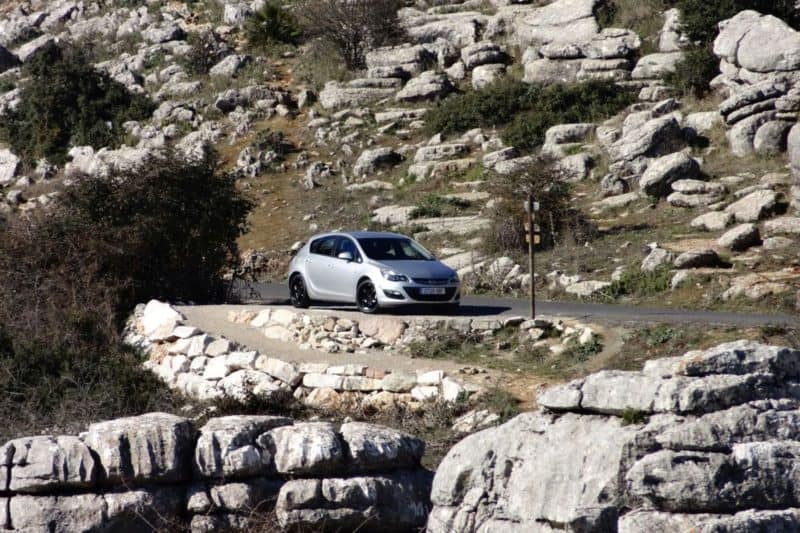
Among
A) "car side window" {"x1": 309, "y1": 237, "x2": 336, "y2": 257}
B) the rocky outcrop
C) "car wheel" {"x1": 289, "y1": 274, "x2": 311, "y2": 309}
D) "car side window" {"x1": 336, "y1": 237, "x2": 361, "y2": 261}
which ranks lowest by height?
"car wheel" {"x1": 289, "y1": 274, "x2": 311, "y2": 309}

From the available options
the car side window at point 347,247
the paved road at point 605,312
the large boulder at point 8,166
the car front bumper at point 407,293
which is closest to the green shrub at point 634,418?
the paved road at point 605,312

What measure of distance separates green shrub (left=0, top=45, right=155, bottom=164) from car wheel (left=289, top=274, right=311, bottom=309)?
30.0 metres

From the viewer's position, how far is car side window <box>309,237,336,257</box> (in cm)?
2192

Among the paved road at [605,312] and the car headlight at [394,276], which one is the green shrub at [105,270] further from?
the car headlight at [394,276]

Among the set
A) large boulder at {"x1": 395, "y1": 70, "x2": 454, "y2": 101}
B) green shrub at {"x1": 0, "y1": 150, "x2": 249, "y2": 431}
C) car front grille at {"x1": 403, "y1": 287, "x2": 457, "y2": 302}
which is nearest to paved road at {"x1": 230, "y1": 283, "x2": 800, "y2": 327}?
car front grille at {"x1": 403, "y1": 287, "x2": 457, "y2": 302}

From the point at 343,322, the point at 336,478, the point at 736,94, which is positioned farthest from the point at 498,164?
the point at 336,478

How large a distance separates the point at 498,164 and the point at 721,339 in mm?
20145

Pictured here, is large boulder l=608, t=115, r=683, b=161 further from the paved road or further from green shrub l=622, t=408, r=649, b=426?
green shrub l=622, t=408, r=649, b=426

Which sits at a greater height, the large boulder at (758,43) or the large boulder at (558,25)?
the large boulder at (758,43)

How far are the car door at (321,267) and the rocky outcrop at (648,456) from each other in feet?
42.1

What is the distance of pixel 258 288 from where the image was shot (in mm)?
30094

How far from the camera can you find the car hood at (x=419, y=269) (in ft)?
67.2

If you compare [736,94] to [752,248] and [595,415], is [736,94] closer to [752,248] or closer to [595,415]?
[752,248]

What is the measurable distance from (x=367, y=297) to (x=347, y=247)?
1.30 metres
